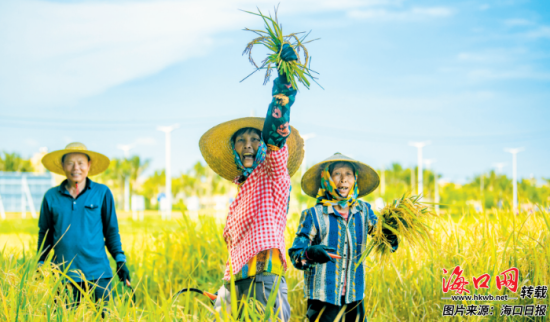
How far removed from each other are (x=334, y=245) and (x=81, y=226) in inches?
81.2

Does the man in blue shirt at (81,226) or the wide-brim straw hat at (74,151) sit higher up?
the wide-brim straw hat at (74,151)

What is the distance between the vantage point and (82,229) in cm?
365

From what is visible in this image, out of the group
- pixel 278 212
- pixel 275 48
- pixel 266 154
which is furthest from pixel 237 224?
pixel 275 48

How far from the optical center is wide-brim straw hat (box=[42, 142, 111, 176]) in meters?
3.95

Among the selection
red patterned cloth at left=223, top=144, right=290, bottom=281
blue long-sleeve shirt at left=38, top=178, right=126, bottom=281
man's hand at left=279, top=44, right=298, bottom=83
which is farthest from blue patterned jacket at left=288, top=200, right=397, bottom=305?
blue long-sleeve shirt at left=38, top=178, right=126, bottom=281

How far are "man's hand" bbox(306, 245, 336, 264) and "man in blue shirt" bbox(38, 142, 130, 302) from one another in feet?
5.48

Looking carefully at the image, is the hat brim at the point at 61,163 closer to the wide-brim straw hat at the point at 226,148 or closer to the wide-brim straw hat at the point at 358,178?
the wide-brim straw hat at the point at 226,148

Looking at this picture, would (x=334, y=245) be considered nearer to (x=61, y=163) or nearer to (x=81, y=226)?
(x=81, y=226)

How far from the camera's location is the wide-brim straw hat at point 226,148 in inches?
121

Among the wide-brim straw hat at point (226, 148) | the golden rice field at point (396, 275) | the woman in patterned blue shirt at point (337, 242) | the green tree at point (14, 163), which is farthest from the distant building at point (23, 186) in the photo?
the woman in patterned blue shirt at point (337, 242)

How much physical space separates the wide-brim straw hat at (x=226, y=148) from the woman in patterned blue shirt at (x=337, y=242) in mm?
247

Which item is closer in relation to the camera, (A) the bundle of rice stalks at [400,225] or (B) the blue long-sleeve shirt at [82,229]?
(A) the bundle of rice stalks at [400,225]

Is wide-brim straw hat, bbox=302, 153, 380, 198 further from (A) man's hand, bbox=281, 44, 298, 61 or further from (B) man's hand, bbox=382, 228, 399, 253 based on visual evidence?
(A) man's hand, bbox=281, 44, 298, 61

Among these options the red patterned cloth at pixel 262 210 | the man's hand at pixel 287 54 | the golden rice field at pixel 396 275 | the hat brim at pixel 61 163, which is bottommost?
the golden rice field at pixel 396 275
